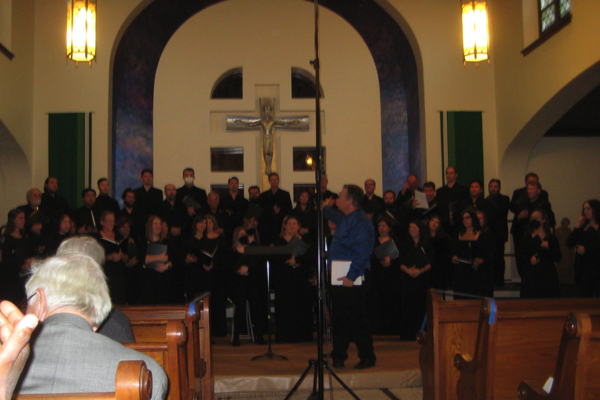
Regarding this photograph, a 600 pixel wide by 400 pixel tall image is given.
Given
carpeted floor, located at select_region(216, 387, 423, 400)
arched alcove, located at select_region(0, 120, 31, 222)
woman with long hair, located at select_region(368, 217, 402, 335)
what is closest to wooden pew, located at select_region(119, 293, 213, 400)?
carpeted floor, located at select_region(216, 387, 423, 400)

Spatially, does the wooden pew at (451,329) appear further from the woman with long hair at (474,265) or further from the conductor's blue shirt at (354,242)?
the woman with long hair at (474,265)

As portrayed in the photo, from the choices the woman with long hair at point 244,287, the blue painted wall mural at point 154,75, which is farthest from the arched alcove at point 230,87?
the woman with long hair at point 244,287

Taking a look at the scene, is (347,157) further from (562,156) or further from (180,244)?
(180,244)

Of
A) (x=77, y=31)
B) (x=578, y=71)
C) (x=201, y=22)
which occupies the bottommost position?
(x=578, y=71)

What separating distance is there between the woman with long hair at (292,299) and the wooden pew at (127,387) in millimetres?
5075

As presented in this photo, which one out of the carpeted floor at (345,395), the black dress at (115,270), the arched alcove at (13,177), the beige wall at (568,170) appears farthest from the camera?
the beige wall at (568,170)

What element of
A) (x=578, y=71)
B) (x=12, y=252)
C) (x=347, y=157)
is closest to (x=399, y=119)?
(x=347, y=157)

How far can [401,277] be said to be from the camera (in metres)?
6.61

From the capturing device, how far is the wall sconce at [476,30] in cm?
701

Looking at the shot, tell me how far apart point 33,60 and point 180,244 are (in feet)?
14.8

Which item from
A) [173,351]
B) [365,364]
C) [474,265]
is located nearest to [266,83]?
[474,265]

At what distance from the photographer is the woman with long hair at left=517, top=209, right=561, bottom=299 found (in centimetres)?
626

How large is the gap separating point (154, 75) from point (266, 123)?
2251 millimetres

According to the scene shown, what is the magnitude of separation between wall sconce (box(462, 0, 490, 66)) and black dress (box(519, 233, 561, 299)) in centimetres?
232
